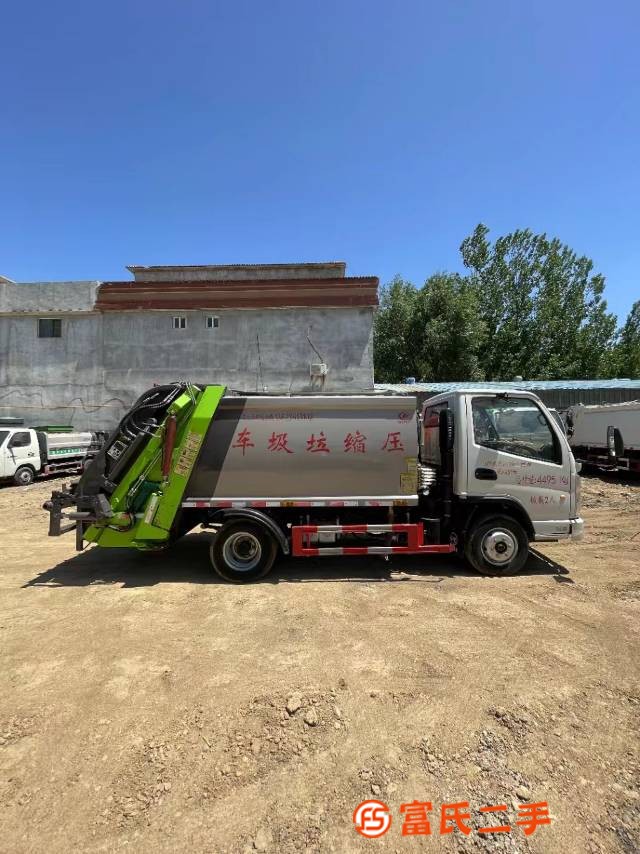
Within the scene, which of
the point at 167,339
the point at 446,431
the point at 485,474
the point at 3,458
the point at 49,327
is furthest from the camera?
the point at 49,327

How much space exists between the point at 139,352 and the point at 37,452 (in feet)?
20.4

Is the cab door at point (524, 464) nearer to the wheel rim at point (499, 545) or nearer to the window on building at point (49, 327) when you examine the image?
the wheel rim at point (499, 545)

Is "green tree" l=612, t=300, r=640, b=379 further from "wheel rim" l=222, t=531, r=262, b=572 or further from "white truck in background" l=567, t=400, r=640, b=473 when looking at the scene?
"wheel rim" l=222, t=531, r=262, b=572

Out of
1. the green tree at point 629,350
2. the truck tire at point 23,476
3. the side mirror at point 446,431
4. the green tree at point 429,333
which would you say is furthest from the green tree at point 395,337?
the side mirror at point 446,431

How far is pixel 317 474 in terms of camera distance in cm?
581

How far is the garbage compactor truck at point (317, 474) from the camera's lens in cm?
564

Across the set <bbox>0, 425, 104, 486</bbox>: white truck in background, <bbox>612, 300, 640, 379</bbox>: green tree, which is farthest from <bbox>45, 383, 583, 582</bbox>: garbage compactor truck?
<bbox>612, 300, 640, 379</bbox>: green tree

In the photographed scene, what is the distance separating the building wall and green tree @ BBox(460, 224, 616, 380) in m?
19.0

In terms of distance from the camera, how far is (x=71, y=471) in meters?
16.9

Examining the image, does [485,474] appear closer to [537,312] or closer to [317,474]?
[317,474]

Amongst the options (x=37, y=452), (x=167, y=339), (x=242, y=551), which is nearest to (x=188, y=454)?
(x=242, y=551)

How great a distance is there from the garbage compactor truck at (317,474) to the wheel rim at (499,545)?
0.5 inches

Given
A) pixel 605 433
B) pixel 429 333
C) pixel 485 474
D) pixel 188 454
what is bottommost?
pixel 485 474

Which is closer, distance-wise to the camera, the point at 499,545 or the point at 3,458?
the point at 499,545
